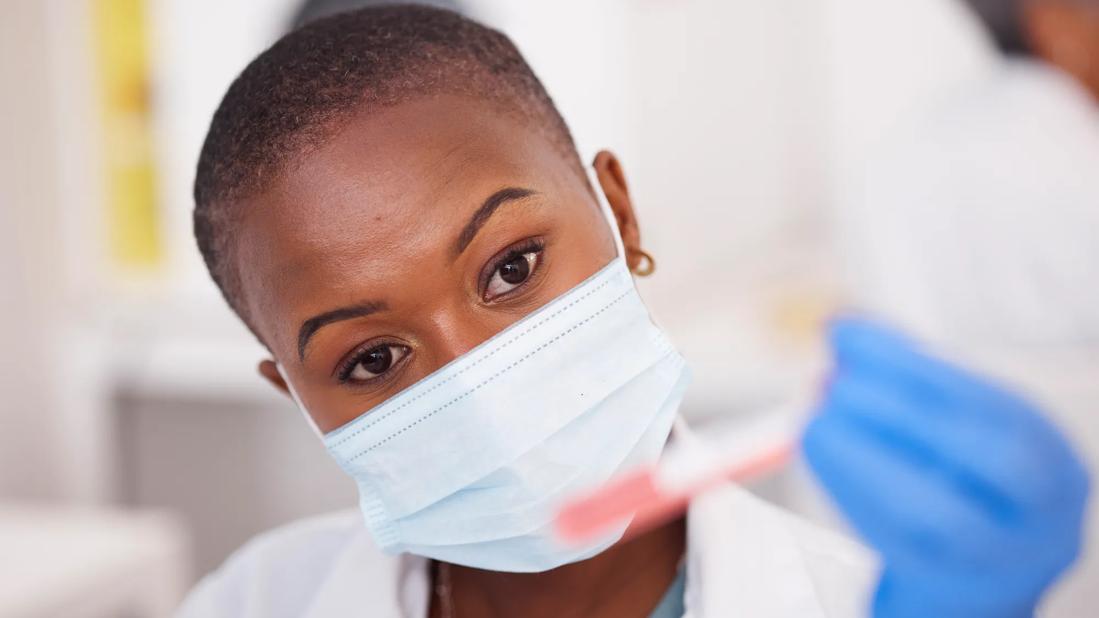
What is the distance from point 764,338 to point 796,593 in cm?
115

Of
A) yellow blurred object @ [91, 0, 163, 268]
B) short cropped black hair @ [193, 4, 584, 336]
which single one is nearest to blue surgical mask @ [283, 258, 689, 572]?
short cropped black hair @ [193, 4, 584, 336]

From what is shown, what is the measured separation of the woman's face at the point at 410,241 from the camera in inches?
21.3

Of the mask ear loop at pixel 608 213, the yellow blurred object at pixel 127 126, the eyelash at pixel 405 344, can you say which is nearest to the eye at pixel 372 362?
the eyelash at pixel 405 344

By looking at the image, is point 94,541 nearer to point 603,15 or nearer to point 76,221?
point 76,221

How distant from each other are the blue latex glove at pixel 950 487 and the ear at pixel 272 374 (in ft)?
1.29

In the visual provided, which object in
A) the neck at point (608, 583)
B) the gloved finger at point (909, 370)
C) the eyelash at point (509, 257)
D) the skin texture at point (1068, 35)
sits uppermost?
the eyelash at point (509, 257)

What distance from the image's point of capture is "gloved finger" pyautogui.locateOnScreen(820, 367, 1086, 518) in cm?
40

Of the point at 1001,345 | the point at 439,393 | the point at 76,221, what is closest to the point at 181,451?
the point at 76,221

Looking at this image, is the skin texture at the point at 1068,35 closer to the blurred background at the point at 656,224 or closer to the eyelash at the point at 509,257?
the blurred background at the point at 656,224

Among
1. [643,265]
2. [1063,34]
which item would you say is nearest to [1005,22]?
[1063,34]

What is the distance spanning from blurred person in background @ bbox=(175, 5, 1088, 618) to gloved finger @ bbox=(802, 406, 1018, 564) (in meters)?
0.01

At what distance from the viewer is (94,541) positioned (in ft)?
5.74

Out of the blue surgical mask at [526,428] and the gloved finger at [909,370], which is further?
the blue surgical mask at [526,428]

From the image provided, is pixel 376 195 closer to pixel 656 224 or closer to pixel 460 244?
pixel 460 244
